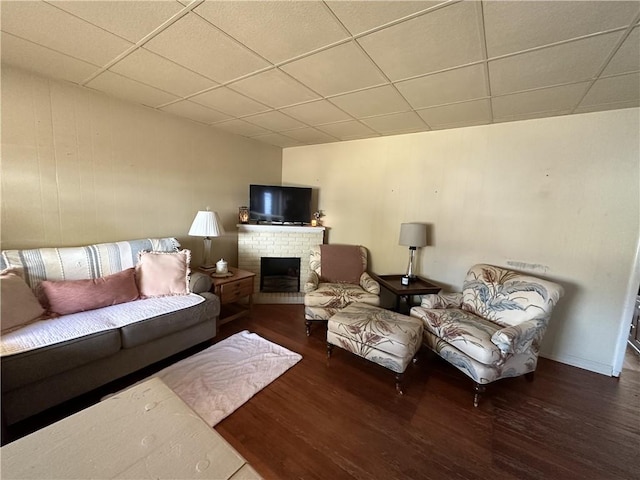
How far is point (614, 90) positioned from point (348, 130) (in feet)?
7.40

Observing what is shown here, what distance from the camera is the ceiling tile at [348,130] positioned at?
3.01 meters

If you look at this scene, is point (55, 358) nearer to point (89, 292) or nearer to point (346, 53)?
point (89, 292)

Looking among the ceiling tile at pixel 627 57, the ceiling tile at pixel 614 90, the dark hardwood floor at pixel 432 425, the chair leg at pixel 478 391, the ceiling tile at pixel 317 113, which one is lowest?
the dark hardwood floor at pixel 432 425

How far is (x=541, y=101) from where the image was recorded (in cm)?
212

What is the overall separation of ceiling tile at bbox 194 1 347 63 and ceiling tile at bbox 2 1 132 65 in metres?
0.73

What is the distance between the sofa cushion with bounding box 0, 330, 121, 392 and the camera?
4.76 feet

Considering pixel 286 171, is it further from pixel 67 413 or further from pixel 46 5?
pixel 67 413

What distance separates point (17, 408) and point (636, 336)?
17.9 ft

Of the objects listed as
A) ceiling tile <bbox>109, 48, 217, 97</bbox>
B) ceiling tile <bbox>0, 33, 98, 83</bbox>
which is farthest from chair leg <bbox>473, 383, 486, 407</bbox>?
ceiling tile <bbox>0, 33, 98, 83</bbox>

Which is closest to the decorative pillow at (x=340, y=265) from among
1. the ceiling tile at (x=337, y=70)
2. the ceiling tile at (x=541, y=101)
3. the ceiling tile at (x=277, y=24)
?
the ceiling tile at (x=337, y=70)

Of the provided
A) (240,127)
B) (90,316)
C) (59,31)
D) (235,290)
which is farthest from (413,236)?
(59,31)

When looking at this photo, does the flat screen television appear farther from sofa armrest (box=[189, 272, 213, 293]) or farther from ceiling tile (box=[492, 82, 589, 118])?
ceiling tile (box=[492, 82, 589, 118])

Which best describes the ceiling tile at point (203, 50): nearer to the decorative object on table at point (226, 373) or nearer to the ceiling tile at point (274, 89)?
the ceiling tile at point (274, 89)

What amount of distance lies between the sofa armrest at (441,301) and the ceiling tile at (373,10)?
2272 mm
